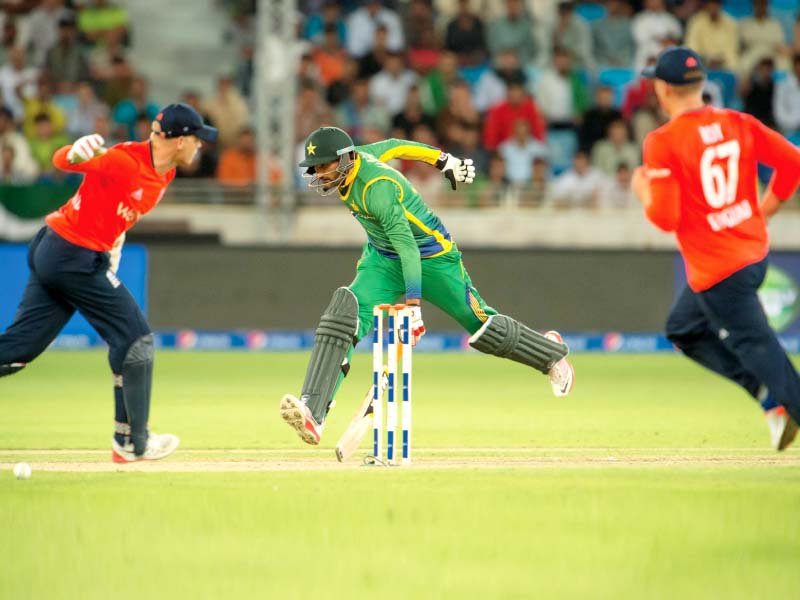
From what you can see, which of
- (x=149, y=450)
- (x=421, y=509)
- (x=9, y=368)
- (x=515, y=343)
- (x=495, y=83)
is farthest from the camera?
(x=495, y=83)

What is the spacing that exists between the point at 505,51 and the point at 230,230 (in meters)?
4.45

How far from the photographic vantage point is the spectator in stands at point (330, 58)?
18547 millimetres

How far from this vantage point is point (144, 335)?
740 cm

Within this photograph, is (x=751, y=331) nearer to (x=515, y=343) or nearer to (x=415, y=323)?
(x=415, y=323)

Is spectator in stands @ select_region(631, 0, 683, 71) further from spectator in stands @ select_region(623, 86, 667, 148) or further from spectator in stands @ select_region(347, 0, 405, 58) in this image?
spectator in stands @ select_region(347, 0, 405, 58)

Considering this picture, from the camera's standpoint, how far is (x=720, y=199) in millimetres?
6164

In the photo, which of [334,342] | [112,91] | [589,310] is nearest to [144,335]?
[334,342]

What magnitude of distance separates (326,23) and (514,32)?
7.97 feet

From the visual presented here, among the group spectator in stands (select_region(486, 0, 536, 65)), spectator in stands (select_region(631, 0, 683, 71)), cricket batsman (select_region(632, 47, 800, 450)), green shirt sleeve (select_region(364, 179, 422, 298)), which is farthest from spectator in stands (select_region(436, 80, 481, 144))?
cricket batsman (select_region(632, 47, 800, 450))

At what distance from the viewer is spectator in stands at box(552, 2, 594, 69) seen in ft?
62.4

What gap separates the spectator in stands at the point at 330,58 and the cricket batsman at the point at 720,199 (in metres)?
12.5

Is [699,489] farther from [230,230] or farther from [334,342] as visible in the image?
[230,230]

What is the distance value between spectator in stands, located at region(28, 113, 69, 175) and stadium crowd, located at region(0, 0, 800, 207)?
3cm

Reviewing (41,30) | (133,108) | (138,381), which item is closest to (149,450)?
(138,381)
